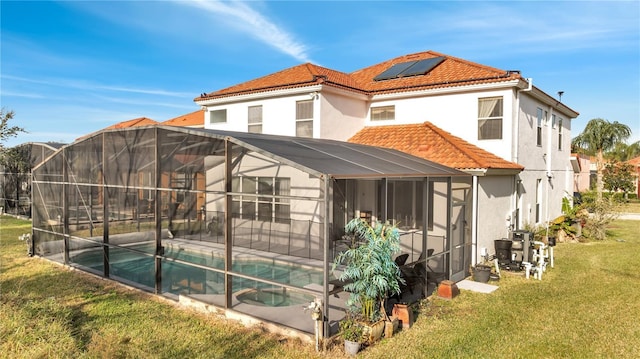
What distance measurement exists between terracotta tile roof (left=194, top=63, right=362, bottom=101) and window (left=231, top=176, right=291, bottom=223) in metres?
3.72

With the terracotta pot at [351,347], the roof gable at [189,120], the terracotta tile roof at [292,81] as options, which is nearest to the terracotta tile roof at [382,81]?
the terracotta tile roof at [292,81]

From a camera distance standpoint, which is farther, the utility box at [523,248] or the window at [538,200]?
the window at [538,200]

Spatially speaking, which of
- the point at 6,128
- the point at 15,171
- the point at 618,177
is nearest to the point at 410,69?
the point at 6,128

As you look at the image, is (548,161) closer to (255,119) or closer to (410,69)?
(410,69)

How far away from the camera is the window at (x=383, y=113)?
53.5 feet

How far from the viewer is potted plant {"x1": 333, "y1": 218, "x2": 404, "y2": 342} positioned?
21.8 ft

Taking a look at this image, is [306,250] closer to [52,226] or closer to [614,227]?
[52,226]

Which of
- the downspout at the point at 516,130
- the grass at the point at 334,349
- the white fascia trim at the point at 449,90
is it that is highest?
the white fascia trim at the point at 449,90

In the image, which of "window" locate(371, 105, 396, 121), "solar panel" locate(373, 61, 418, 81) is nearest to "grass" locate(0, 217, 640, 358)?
"window" locate(371, 105, 396, 121)

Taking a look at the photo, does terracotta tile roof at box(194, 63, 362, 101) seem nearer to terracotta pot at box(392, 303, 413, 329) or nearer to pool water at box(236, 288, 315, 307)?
pool water at box(236, 288, 315, 307)

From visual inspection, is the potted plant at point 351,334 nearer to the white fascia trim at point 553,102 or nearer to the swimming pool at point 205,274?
the swimming pool at point 205,274

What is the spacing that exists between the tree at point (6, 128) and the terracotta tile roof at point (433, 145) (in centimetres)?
1829

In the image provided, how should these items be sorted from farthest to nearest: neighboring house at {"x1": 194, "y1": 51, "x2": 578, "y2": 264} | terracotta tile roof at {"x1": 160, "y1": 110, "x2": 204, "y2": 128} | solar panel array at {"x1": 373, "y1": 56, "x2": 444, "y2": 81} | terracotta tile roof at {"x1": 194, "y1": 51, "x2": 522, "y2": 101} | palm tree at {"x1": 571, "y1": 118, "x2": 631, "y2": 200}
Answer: palm tree at {"x1": 571, "y1": 118, "x2": 631, "y2": 200} < terracotta tile roof at {"x1": 160, "y1": 110, "x2": 204, "y2": 128} < solar panel array at {"x1": 373, "y1": 56, "x2": 444, "y2": 81} < terracotta tile roof at {"x1": 194, "y1": 51, "x2": 522, "y2": 101} < neighboring house at {"x1": 194, "y1": 51, "x2": 578, "y2": 264}

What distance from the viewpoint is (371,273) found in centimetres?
664
